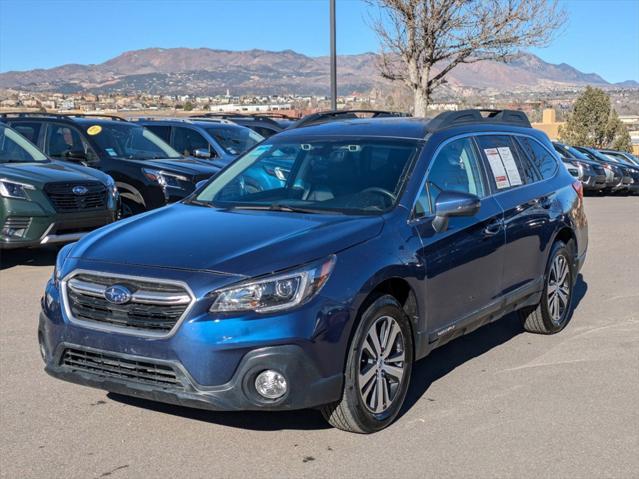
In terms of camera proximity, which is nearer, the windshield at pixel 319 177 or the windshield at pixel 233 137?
the windshield at pixel 319 177

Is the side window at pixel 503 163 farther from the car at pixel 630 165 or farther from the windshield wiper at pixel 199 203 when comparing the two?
the car at pixel 630 165

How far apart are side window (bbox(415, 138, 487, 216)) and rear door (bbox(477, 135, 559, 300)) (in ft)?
0.60

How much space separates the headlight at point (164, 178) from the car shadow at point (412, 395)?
5740 millimetres

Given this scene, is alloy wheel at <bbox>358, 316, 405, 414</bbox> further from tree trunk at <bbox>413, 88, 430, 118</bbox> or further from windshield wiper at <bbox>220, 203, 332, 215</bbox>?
tree trunk at <bbox>413, 88, 430, 118</bbox>

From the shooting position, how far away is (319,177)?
565 cm

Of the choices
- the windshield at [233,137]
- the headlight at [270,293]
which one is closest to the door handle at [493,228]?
the headlight at [270,293]

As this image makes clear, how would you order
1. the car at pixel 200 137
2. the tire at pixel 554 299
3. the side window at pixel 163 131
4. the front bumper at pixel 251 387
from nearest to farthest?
1. the front bumper at pixel 251 387
2. the tire at pixel 554 299
3. the car at pixel 200 137
4. the side window at pixel 163 131

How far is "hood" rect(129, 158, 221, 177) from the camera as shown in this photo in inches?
469

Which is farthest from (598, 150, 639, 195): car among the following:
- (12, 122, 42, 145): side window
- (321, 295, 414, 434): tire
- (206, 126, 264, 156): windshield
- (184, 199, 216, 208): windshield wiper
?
(321, 295, 414, 434): tire

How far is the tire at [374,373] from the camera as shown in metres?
4.48

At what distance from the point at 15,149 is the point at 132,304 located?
689 cm

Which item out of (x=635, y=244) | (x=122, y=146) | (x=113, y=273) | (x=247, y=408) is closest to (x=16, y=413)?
(x=113, y=273)

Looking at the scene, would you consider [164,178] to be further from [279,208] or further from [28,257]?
[279,208]

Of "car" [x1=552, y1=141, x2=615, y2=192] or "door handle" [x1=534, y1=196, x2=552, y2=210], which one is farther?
"car" [x1=552, y1=141, x2=615, y2=192]
